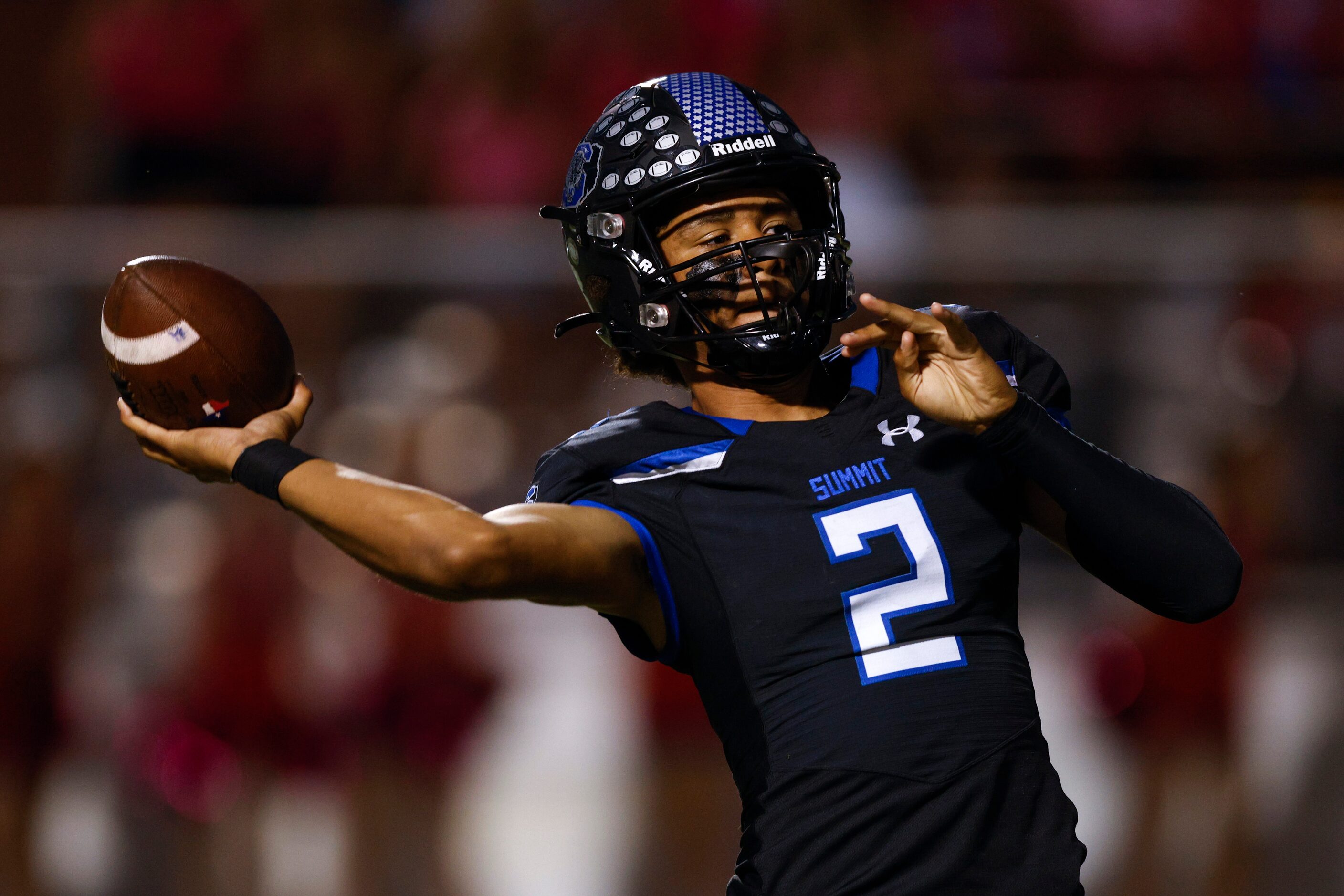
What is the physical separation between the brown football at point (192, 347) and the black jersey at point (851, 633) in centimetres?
43

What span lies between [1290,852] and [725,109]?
365 centimetres

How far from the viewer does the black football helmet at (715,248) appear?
7.27 ft

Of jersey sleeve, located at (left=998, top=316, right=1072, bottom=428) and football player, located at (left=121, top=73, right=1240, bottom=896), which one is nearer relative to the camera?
football player, located at (left=121, top=73, right=1240, bottom=896)

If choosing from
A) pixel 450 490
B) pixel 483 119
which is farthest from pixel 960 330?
pixel 483 119

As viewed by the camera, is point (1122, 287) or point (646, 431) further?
point (1122, 287)

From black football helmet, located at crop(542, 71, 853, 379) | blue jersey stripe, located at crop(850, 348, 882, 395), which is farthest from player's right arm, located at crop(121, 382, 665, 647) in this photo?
blue jersey stripe, located at crop(850, 348, 882, 395)

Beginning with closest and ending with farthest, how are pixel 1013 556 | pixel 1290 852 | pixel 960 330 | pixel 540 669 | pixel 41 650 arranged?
pixel 960 330
pixel 1013 556
pixel 1290 852
pixel 41 650
pixel 540 669

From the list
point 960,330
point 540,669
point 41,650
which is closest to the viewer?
point 960,330

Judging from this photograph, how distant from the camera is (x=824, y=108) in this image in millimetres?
6773

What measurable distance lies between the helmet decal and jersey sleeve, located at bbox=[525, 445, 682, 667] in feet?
1.73

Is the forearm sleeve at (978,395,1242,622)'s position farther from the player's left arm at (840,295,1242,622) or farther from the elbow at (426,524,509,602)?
the elbow at (426,524,509,602)

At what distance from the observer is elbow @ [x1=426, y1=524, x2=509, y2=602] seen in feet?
5.95

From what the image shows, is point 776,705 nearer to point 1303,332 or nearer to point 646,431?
point 646,431

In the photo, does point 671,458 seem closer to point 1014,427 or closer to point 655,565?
point 655,565
